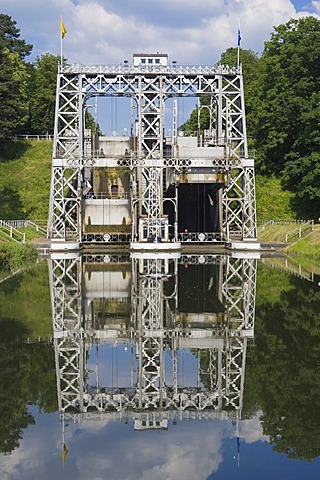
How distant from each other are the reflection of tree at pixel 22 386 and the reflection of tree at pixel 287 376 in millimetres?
3950

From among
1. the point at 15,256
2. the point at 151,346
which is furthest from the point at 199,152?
the point at 151,346

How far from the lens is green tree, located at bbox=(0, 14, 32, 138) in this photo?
80.3 m

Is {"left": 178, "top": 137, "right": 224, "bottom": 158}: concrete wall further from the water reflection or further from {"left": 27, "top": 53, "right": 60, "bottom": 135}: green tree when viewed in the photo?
{"left": 27, "top": 53, "right": 60, "bottom": 135}: green tree

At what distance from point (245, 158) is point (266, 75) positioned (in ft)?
72.3

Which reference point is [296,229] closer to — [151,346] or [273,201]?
[273,201]

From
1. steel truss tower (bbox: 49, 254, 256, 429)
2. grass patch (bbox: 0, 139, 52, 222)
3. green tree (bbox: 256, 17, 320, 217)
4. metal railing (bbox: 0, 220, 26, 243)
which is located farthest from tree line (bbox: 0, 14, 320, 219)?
steel truss tower (bbox: 49, 254, 256, 429)

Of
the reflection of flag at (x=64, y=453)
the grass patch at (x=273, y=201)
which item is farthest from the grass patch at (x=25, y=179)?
the reflection of flag at (x=64, y=453)

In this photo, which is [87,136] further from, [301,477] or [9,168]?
[301,477]

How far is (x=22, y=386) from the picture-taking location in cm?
1267

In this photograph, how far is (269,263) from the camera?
1551 inches

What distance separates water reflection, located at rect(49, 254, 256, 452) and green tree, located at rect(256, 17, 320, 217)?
106 feet

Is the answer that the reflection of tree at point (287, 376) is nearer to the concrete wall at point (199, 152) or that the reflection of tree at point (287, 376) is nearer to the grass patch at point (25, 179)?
the concrete wall at point (199, 152)

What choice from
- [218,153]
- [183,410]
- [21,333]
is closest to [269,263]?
[218,153]

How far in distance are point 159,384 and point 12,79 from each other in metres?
75.6
